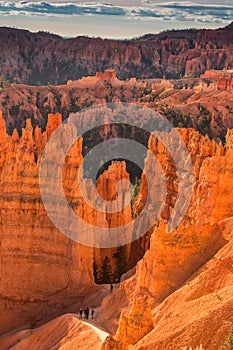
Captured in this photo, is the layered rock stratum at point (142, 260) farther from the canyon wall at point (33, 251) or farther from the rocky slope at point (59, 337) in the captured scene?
the rocky slope at point (59, 337)

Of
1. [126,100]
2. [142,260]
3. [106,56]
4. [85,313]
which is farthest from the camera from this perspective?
[106,56]

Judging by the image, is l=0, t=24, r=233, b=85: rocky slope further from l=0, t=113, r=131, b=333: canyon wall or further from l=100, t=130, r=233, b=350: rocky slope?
l=100, t=130, r=233, b=350: rocky slope

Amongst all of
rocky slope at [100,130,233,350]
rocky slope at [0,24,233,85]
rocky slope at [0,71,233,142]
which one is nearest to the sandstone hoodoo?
rocky slope at [100,130,233,350]

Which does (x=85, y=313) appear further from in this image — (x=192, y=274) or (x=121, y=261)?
(x=121, y=261)

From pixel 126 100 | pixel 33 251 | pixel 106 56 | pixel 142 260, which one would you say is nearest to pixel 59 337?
pixel 142 260

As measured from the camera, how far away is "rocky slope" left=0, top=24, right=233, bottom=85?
163250 mm

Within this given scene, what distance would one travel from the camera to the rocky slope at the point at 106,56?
163 m

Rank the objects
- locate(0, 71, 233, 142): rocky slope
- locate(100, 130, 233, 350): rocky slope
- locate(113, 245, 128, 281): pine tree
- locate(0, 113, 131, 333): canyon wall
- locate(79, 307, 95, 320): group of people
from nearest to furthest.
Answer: locate(100, 130, 233, 350): rocky slope
locate(79, 307, 95, 320): group of people
locate(0, 113, 131, 333): canyon wall
locate(113, 245, 128, 281): pine tree
locate(0, 71, 233, 142): rocky slope

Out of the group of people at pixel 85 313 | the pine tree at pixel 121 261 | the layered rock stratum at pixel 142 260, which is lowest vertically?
the pine tree at pixel 121 261

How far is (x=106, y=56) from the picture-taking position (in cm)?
17262

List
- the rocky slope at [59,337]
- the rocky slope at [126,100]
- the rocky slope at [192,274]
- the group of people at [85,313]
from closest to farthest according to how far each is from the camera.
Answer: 1. the rocky slope at [192,274]
2. the rocky slope at [59,337]
3. the group of people at [85,313]
4. the rocky slope at [126,100]

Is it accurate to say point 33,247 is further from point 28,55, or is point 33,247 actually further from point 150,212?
point 28,55

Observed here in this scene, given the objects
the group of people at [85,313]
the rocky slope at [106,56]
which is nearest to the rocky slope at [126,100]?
the rocky slope at [106,56]

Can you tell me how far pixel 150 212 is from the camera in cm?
3062
